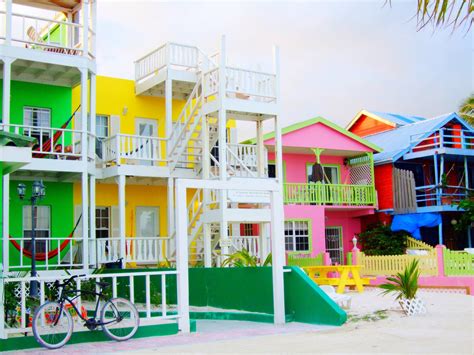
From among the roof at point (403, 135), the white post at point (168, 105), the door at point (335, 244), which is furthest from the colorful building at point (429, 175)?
the white post at point (168, 105)

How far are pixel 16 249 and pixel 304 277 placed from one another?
10657mm

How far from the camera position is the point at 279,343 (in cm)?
1015

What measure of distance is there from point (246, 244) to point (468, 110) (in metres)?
24.3

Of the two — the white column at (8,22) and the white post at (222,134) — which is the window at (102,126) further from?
the white column at (8,22)

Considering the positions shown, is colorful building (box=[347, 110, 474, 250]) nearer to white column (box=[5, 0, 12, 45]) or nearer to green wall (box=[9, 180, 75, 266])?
green wall (box=[9, 180, 75, 266])

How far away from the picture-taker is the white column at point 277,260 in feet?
41.2

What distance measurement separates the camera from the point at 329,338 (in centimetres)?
1052

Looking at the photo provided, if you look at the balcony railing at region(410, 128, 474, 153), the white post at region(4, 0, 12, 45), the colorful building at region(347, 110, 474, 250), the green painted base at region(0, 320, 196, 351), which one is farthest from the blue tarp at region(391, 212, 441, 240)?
the green painted base at region(0, 320, 196, 351)

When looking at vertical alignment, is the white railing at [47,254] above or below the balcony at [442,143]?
below

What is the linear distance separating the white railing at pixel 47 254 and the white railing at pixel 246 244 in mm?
4418

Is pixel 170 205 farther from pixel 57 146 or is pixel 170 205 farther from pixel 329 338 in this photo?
pixel 329 338

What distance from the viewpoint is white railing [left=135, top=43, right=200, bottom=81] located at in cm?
2277

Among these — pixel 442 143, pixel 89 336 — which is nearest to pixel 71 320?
pixel 89 336

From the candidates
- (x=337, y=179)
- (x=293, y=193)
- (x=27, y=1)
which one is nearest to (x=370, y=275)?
(x=293, y=193)
